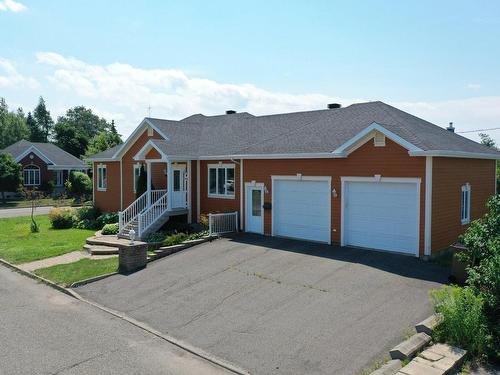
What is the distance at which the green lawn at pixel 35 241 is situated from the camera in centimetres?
1875

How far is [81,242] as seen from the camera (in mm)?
21469

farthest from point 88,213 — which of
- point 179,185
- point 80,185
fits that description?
point 80,185

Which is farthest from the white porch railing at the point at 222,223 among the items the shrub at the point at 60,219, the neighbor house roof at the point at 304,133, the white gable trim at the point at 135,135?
the shrub at the point at 60,219

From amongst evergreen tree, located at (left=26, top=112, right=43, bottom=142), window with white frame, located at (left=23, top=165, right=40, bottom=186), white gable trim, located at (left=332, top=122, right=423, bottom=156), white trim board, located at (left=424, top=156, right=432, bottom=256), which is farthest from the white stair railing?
evergreen tree, located at (left=26, top=112, right=43, bottom=142)

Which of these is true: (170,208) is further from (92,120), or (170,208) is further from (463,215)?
(92,120)

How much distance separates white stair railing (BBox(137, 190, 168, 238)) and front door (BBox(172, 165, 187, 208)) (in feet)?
1.81

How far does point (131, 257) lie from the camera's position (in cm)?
1533

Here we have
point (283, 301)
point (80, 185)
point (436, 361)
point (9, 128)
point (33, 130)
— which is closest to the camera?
point (436, 361)

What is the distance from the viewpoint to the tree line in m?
57.8

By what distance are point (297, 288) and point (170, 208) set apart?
34.5 feet

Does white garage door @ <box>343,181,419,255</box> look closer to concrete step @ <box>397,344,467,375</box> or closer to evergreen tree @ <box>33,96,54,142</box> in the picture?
concrete step @ <box>397,344,467,375</box>

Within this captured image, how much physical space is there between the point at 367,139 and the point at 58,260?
39.9 ft

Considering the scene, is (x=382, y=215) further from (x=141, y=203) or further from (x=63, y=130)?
(x=63, y=130)

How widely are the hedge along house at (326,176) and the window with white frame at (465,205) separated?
4cm
